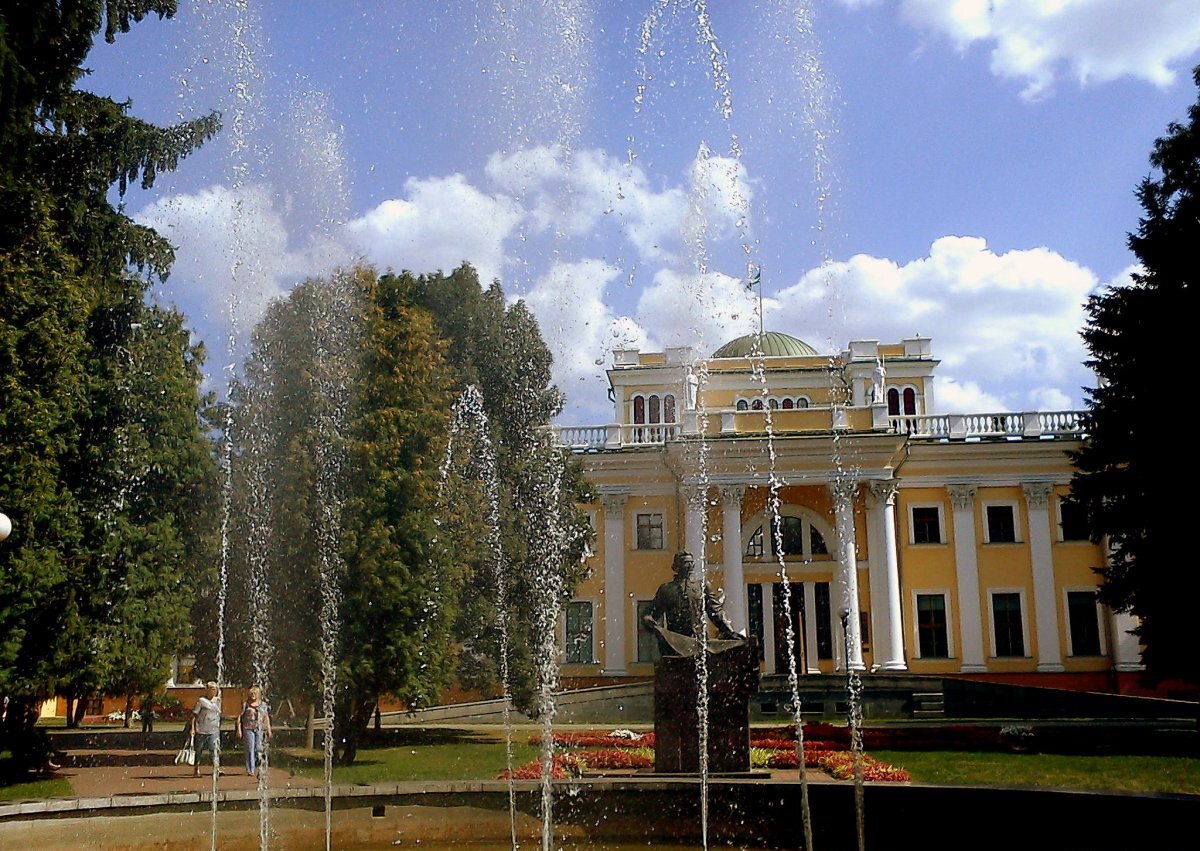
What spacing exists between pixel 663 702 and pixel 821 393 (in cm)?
3140

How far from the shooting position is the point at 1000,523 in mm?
38000

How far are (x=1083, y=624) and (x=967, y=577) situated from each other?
410cm

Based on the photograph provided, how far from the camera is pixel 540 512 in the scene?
2738 centimetres

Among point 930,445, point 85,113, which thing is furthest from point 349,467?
point 930,445

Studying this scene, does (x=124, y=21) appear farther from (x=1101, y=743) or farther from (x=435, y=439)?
(x=1101, y=743)

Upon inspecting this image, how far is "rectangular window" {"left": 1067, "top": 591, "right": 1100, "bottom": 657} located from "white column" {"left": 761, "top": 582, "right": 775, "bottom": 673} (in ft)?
32.6

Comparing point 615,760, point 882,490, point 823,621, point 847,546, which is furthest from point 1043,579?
point 615,760

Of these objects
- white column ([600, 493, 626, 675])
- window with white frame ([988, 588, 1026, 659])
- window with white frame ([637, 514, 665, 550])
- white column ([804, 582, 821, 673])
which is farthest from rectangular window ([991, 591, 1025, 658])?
white column ([600, 493, 626, 675])

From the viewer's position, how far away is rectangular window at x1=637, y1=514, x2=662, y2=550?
127 ft

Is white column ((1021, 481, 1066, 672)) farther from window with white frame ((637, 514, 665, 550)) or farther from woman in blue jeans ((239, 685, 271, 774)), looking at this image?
woman in blue jeans ((239, 685, 271, 774))

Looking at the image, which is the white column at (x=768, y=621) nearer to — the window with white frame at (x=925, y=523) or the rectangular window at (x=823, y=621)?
the rectangular window at (x=823, y=621)

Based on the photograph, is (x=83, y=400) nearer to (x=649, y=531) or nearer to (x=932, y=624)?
(x=649, y=531)

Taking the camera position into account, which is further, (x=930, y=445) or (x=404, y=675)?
(x=930, y=445)

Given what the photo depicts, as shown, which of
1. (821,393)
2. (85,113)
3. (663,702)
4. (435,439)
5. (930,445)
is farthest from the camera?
(821,393)
